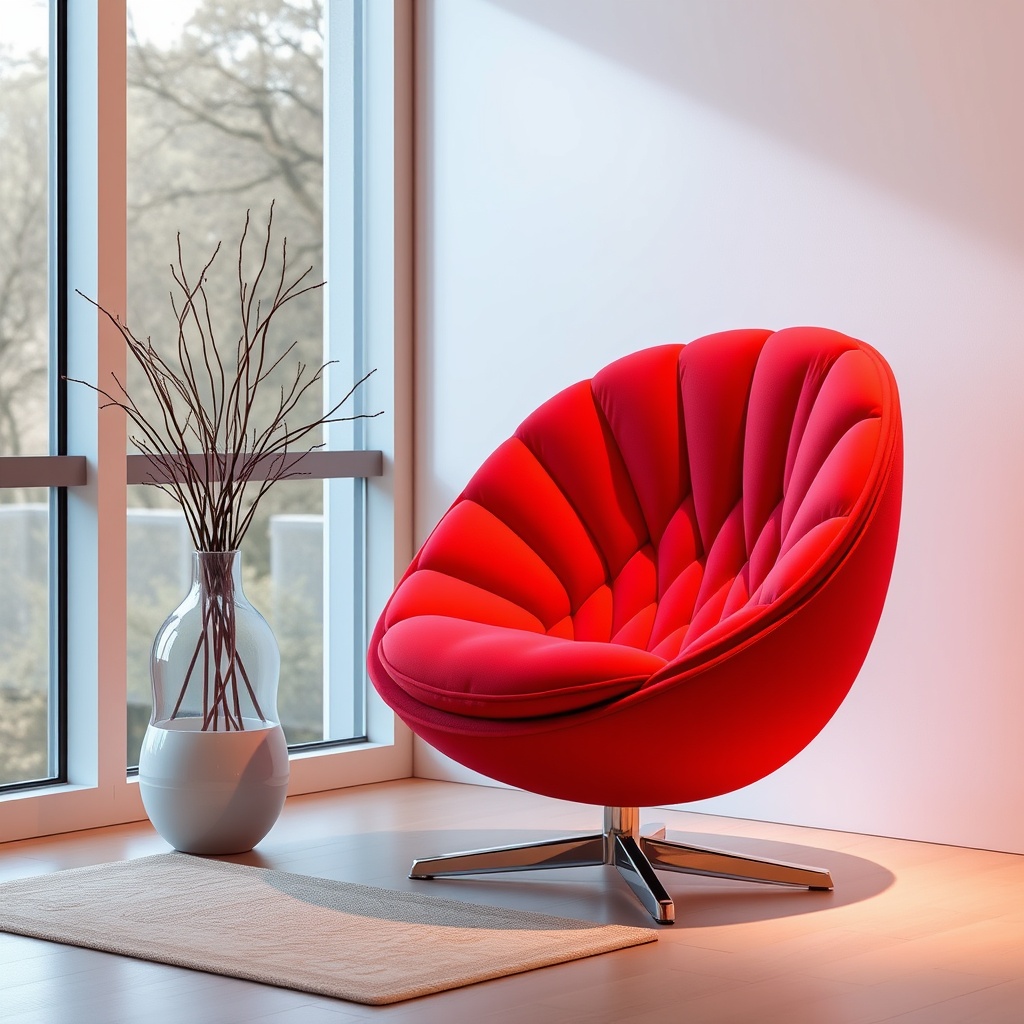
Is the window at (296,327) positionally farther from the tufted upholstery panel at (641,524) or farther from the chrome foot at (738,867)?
the chrome foot at (738,867)

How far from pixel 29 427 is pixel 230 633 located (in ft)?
2.56

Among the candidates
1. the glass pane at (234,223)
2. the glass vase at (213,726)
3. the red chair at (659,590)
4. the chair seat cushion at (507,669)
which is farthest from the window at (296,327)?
the chair seat cushion at (507,669)

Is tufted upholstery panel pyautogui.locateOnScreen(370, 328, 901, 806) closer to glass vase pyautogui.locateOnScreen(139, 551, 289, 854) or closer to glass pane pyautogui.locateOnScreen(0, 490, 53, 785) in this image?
glass vase pyautogui.locateOnScreen(139, 551, 289, 854)

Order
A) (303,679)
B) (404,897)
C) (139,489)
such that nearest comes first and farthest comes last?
(404,897), (139,489), (303,679)

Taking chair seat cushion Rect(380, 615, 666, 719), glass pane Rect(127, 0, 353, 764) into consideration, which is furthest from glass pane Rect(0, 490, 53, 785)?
chair seat cushion Rect(380, 615, 666, 719)

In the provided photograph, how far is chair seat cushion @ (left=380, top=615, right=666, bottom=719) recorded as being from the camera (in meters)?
2.78

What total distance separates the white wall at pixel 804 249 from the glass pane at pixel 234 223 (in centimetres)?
34

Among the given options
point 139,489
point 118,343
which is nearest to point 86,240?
point 118,343

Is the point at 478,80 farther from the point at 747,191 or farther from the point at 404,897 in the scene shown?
the point at 404,897

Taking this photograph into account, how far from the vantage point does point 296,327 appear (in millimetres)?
4742

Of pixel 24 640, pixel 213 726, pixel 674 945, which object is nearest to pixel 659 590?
pixel 674 945

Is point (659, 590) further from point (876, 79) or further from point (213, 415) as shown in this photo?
point (213, 415)

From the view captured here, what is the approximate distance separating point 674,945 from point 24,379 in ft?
6.78

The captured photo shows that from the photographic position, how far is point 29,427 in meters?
3.93
